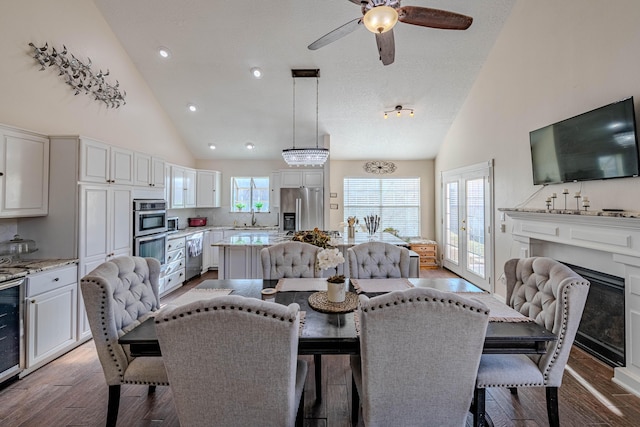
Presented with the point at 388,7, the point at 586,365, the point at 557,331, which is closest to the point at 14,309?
the point at 388,7

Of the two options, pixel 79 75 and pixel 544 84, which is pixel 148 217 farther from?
pixel 544 84

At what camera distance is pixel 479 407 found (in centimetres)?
167

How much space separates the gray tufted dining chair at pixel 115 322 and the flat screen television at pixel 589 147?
365cm

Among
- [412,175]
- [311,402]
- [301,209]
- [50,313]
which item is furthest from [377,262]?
[412,175]

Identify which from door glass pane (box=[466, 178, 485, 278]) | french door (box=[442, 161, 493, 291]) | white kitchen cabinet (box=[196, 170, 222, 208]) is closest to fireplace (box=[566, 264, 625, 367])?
french door (box=[442, 161, 493, 291])

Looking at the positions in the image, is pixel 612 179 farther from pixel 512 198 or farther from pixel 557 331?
pixel 557 331

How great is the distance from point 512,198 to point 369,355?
3.61m

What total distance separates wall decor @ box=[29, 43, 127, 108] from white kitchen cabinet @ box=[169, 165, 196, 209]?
1.52m

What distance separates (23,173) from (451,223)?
639cm

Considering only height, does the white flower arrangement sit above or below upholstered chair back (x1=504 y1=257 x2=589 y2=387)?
above

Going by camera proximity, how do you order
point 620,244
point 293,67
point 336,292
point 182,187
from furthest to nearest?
point 182,187 < point 293,67 < point 620,244 < point 336,292

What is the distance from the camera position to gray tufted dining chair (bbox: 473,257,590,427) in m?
1.59

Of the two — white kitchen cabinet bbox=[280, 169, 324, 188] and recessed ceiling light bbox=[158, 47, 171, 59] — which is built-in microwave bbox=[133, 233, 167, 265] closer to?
recessed ceiling light bbox=[158, 47, 171, 59]

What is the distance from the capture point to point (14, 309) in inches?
90.8
